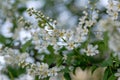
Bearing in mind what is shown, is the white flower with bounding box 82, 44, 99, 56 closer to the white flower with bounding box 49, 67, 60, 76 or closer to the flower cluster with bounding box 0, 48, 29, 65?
the white flower with bounding box 49, 67, 60, 76

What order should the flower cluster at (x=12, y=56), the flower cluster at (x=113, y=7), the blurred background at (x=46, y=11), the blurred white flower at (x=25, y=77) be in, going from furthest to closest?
A: the blurred background at (x=46, y=11) → the blurred white flower at (x=25, y=77) → the flower cluster at (x=12, y=56) → the flower cluster at (x=113, y=7)

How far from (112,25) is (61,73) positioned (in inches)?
14.7

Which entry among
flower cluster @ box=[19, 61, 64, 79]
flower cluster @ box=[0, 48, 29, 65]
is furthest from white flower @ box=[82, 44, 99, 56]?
flower cluster @ box=[0, 48, 29, 65]

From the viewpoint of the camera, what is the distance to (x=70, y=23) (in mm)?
2744

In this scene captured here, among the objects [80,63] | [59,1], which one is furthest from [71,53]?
[59,1]

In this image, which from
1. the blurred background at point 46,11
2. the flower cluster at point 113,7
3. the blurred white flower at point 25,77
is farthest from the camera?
the blurred background at point 46,11

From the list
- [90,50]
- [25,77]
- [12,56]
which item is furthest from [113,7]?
[25,77]

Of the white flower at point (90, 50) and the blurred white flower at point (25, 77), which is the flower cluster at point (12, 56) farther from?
the white flower at point (90, 50)

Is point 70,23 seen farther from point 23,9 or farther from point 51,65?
point 51,65

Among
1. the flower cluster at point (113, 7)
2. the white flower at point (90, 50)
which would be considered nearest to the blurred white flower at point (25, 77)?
the white flower at point (90, 50)

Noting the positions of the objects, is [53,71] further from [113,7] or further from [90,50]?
[113,7]

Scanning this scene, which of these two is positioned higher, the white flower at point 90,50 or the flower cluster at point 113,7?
the flower cluster at point 113,7

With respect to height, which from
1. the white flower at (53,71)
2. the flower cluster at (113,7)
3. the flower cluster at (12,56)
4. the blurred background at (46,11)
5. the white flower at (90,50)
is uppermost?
the blurred background at (46,11)

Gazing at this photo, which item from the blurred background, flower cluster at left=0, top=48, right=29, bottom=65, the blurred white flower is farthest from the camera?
the blurred background
